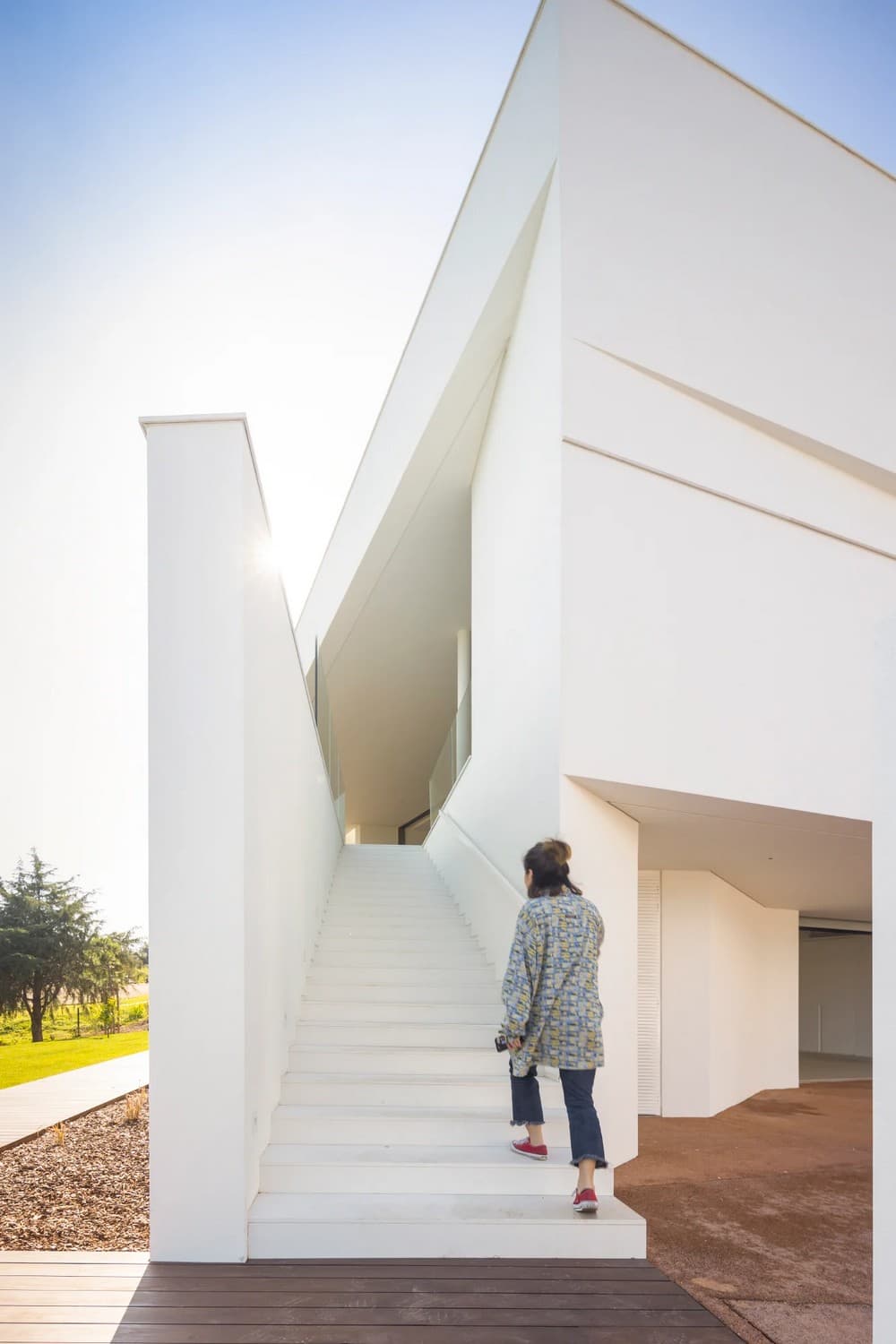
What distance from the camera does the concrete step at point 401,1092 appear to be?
198 inches

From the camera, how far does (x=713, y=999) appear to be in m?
8.95

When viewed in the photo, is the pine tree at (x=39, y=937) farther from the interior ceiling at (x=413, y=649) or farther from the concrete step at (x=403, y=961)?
the interior ceiling at (x=413, y=649)

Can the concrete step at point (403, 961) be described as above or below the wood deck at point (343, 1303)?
above

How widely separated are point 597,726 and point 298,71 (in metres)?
7.23

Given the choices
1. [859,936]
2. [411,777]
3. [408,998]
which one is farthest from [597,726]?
[411,777]

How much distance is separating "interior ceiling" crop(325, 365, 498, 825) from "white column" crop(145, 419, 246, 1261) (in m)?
5.47

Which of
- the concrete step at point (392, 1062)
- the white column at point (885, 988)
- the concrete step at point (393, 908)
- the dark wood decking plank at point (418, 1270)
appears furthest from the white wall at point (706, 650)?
the concrete step at point (393, 908)

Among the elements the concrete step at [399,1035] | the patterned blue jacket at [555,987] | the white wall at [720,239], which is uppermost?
the white wall at [720,239]

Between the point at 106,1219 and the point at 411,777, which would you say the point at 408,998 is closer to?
the point at 106,1219

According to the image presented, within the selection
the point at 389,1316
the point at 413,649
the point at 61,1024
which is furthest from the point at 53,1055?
the point at 389,1316

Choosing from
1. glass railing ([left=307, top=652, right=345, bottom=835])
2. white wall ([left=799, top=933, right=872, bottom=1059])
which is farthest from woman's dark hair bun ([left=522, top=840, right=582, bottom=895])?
white wall ([left=799, top=933, right=872, bottom=1059])

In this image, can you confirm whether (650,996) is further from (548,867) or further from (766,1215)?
(548,867)

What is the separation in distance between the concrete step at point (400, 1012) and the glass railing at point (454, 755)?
13.5 feet

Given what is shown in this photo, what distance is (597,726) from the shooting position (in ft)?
19.1
